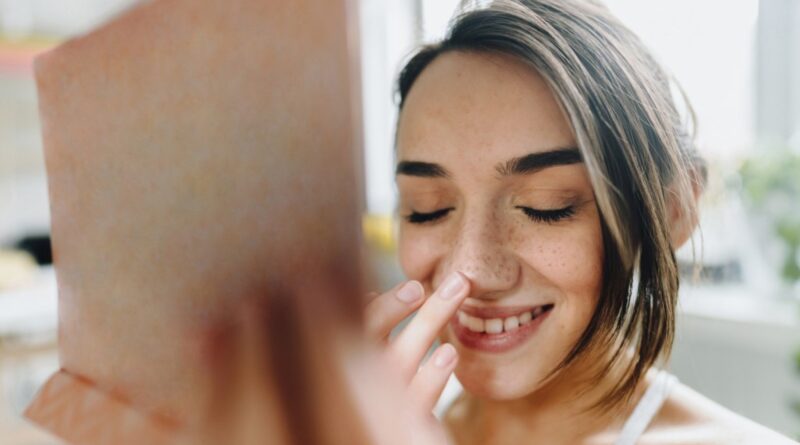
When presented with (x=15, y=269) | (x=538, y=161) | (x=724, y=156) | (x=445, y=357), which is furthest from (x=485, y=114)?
(x=15, y=269)

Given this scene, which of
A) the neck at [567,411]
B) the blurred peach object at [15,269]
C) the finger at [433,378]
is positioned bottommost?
the blurred peach object at [15,269]

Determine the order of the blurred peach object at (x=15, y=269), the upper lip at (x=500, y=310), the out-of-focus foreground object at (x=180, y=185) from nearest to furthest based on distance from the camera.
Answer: the out-of-focus foreground object at (x=180, y=185)
the upper lip at (x=500, y=310)
the blurred peach object at (x=15, y=269)

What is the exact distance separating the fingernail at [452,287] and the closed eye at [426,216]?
7 centimetres

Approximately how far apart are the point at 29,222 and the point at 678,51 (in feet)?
1.46

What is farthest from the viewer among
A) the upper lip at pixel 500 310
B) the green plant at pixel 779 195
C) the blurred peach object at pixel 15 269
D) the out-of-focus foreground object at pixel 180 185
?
the blurred peach object at pixel 15 269

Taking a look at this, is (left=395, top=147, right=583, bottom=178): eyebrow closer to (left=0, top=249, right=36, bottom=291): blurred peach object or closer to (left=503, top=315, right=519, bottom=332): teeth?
(left=503, top=315, right=519, bottom=332): teeth

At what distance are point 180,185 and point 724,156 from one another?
521 millimetres

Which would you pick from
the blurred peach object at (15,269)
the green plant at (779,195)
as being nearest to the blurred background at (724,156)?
the green plant at (779,195)

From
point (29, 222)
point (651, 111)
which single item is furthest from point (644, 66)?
point (29, 222)

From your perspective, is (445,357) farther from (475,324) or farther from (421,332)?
(475,324)

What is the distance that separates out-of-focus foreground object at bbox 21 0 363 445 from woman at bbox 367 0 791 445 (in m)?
0.13

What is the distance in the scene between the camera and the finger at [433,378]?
0.88 feet

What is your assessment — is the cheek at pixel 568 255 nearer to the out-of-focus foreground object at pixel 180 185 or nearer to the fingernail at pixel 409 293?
the fingernail at pixel 409 293

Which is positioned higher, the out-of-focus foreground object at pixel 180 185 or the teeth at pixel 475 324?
the out-of-focus foreground object at pixel 180 185
